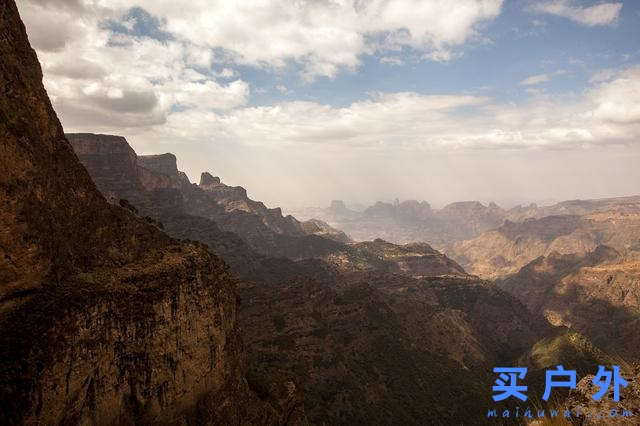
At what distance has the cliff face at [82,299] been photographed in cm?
3203

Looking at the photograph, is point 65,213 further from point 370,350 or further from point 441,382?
point 441,382

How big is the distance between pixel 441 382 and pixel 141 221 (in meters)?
132

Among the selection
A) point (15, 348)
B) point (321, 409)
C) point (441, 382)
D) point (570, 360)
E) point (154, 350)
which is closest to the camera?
point (15, 348)

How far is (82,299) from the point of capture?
3597cm

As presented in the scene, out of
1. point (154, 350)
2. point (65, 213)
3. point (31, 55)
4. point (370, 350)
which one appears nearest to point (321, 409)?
point (370, 350)

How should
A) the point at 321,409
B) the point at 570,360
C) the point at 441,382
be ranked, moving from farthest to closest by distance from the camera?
the point at 570,360, the point at 441,382, the point at 321,409

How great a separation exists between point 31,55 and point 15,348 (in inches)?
1102

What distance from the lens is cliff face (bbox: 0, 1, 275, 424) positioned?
32.0m

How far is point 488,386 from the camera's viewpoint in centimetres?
15612

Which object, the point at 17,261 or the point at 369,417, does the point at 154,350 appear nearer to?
the point at 17,261

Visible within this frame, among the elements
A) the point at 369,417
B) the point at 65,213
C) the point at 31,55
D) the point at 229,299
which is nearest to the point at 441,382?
the point at 369,417

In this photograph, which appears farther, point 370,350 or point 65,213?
point 370,350

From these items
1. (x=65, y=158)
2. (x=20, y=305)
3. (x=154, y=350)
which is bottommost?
(x=154, y=350)

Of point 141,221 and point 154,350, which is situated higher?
point 141,221
